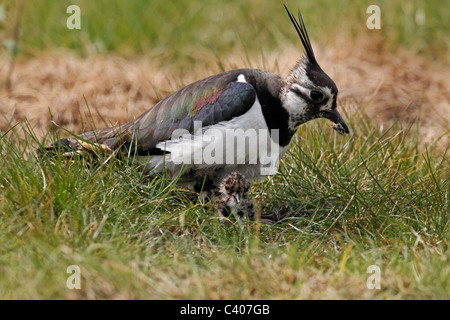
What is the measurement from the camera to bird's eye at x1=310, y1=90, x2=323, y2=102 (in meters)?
5.12

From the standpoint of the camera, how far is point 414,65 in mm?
8195

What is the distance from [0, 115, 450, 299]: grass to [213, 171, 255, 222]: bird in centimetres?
13

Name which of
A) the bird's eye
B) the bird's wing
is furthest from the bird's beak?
the bird's wing

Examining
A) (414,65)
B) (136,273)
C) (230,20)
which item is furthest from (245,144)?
(230,20)

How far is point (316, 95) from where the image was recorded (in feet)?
16.9

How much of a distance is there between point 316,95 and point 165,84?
2.70 meters

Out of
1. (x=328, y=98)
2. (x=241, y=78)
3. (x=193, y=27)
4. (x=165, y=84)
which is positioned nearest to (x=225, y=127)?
(x=241, y=78)

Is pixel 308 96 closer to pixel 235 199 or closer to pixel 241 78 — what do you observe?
pixel 241 78

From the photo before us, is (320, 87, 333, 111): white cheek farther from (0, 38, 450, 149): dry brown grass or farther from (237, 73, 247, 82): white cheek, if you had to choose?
(0, 38, 450, 149): dry brown grass

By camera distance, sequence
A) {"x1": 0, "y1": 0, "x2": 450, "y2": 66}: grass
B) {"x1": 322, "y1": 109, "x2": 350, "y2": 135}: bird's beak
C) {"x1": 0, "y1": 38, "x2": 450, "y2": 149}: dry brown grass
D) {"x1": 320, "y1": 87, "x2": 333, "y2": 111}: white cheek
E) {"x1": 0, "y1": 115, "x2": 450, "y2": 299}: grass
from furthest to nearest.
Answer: {"x1": 0, "y1": 0, "x2": 450, "y2": 66}: grass → {"x1": 0, "y1": 38, "x2": 450, "y2": 149}: dry brown grass → {"x1": 322, "y1": 109, "x2": 350, "y2": 135}: bird's beak → {"x1": 320, "y1": 87, "x2": 333, "y2": 111}: white cheek → {"x1": 0, "y1": 115, "x2": 450, "y2": 299}: grass

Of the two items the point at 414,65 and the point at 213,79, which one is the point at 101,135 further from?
the point at 414,65

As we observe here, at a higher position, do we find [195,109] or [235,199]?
[195,109]
